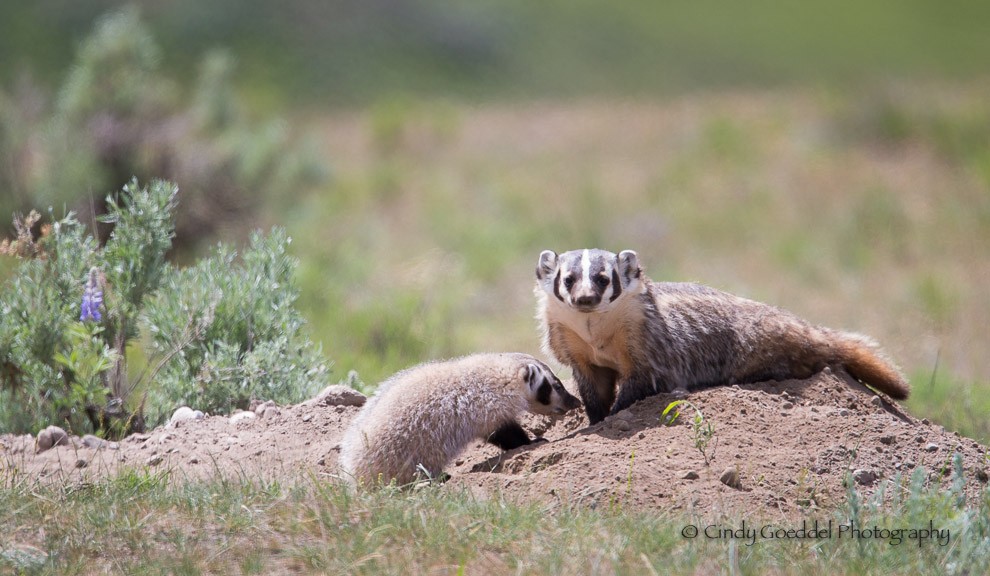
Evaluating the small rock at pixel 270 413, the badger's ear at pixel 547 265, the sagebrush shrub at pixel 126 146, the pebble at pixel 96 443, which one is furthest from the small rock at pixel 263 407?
the sagebrush shrub at pixel 126 146

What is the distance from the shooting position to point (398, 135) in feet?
58.4

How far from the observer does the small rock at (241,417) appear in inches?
186

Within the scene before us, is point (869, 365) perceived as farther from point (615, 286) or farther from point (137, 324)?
point (137, 324)

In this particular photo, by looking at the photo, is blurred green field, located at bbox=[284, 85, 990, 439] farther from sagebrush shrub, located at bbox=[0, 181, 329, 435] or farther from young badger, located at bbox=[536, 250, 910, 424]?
sagebrush shrub, located at bbox=[0, 181, 329, 435]

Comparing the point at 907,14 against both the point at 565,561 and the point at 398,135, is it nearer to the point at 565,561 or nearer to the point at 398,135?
the point at 398,135

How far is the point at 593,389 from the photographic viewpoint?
15.3 ft

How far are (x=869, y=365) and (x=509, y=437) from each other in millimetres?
1754

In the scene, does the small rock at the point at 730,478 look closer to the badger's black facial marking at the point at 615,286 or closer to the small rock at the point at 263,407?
the badger's black facial marking at the point at 615,286

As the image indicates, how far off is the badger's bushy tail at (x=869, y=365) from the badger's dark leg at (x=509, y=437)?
5.08ft

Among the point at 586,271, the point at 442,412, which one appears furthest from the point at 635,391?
the point at 442,412

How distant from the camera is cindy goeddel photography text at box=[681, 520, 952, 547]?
3.28m

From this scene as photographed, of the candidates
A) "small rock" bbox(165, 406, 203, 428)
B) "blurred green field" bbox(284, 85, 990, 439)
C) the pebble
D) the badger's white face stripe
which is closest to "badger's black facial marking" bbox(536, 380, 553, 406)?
the badger's white face stripe

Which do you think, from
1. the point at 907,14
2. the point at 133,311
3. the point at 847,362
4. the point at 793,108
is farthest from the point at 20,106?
the point at 907,14

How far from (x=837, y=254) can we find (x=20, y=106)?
8.22 metres
